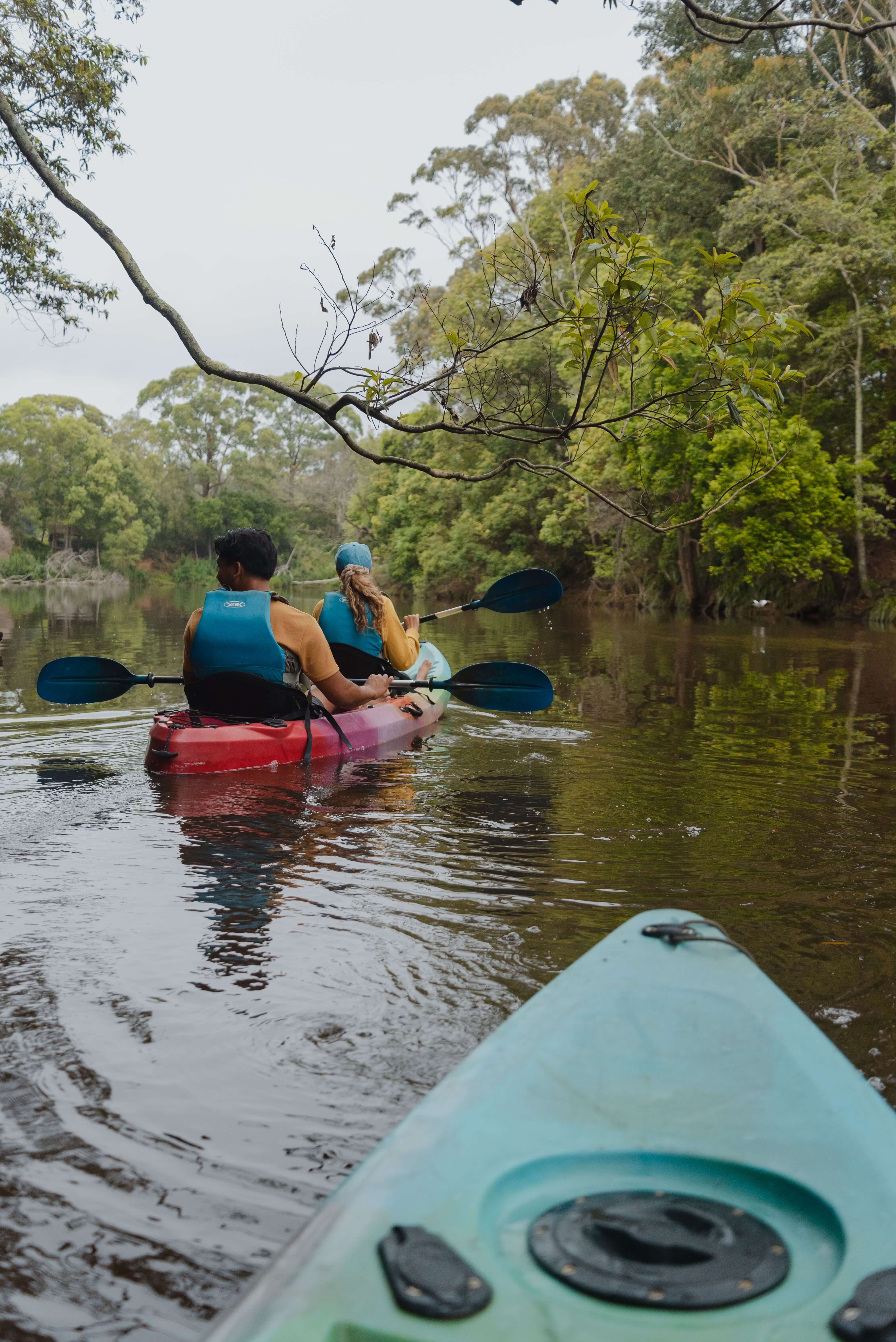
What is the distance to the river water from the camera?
1.84m

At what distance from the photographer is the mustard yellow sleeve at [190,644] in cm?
550

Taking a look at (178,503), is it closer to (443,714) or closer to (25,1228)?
(443,714)

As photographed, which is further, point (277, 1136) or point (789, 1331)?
point (277, 1136)

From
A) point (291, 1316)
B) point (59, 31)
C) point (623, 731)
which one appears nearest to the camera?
point (291, 1316)

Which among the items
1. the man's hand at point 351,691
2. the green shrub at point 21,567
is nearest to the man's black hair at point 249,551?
the man's hand at point 351,691

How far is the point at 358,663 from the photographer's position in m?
7.04

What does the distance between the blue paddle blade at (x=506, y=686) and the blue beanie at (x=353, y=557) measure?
3.24 feet

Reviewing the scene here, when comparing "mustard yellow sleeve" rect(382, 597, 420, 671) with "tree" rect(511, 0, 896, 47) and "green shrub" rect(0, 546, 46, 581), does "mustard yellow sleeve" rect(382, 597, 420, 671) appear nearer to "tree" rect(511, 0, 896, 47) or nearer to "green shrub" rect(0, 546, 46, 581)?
"tree" rect(511, 0, 896, 47)

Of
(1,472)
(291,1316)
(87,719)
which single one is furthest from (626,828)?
(1,472)

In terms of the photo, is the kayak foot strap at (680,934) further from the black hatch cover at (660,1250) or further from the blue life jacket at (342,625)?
the blue life jacket at (342,625)

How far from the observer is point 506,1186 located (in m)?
1.49

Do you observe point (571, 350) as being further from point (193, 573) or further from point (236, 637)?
point (193, 573)

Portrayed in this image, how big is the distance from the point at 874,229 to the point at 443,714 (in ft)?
42.5

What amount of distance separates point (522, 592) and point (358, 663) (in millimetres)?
1389
